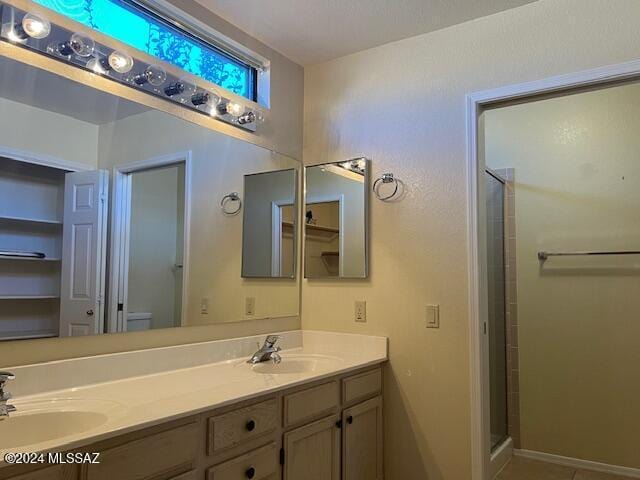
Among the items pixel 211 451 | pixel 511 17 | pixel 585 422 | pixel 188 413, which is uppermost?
pixel 511 17

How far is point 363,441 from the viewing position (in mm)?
2266

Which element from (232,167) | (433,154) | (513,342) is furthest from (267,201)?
(513,342)

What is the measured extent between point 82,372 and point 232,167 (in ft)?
3.73

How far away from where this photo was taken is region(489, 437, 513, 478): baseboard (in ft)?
9.40

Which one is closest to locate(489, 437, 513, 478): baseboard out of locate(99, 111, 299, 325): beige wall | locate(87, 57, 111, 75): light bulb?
locate(99, 111, 299, 325): beige wall

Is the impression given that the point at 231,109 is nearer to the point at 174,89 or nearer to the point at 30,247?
the point at 174,89

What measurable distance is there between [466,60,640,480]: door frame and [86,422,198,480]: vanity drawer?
4.32 ft

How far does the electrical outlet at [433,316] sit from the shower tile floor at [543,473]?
1.21m

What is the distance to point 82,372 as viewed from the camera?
5.68ft

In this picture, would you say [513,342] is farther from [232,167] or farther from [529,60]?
[232,167]

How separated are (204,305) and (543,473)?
2292 millimetres

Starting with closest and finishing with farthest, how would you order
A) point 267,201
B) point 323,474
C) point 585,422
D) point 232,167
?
point 323,474, point 232,167, point 267,201, point 585,422

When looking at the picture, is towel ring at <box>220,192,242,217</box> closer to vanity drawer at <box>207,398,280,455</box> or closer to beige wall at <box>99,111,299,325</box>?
beige wall at <box>99,111,299,325</box>

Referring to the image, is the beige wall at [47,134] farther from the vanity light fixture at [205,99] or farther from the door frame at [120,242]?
the vanity light fixture at [205,99]
